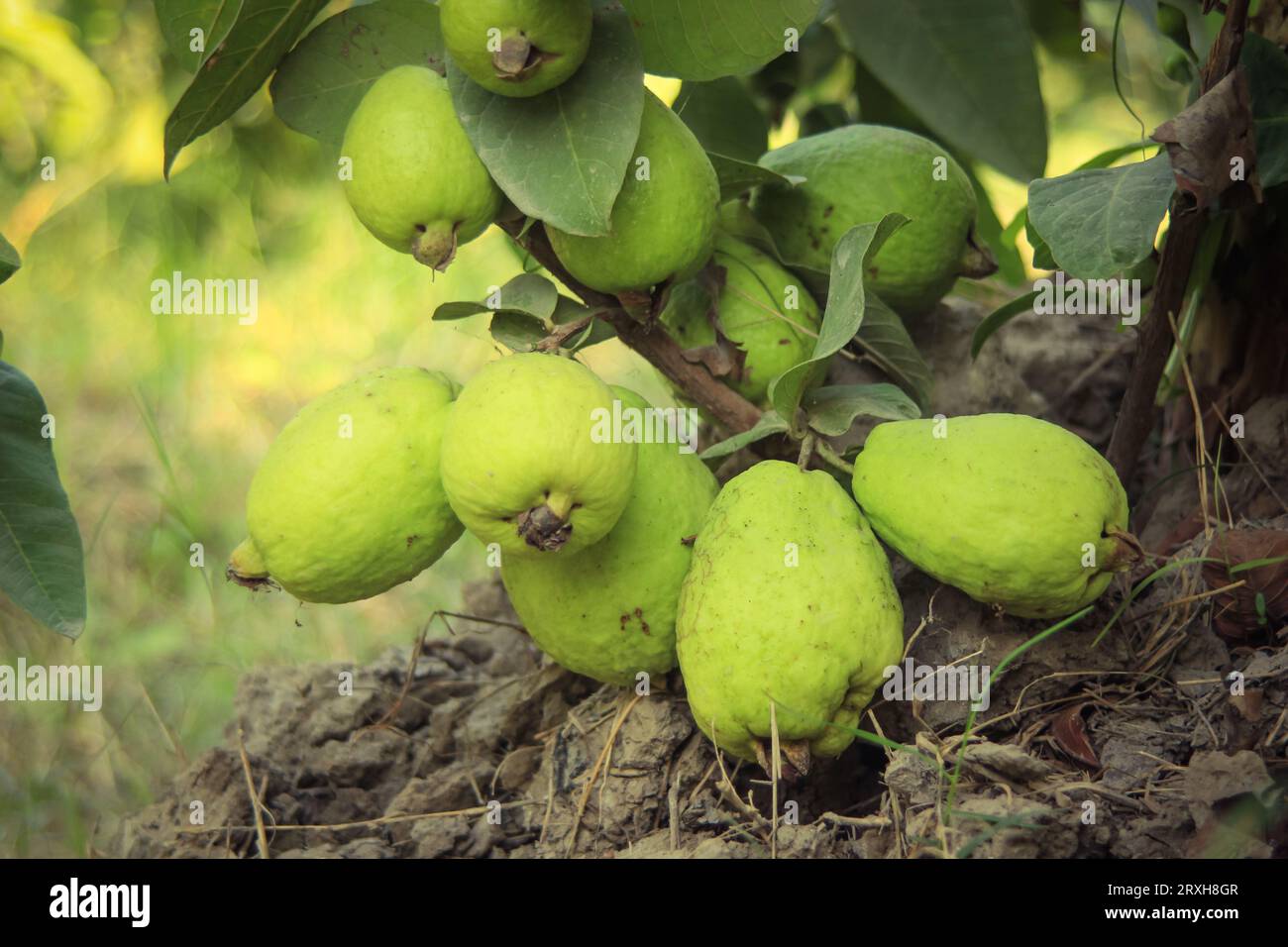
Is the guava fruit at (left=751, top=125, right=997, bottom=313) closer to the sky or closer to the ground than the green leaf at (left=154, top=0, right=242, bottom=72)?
closer to the ground

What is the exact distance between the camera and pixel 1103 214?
1.39 m

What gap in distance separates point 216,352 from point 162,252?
27 centimetres

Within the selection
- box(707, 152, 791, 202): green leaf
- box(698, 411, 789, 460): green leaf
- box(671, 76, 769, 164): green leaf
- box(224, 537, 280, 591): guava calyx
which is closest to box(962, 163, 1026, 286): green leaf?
box(671, 76, 769, 164): green leaf

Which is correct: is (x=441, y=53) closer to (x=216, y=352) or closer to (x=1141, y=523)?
(x=1141, y=523)

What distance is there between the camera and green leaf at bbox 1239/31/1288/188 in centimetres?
154

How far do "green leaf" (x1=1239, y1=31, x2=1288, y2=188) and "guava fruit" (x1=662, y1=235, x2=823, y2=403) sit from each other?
0.59m

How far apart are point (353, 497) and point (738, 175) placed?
658mm

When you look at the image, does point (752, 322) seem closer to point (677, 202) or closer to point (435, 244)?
point (677, 202)

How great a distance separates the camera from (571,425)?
124 cm

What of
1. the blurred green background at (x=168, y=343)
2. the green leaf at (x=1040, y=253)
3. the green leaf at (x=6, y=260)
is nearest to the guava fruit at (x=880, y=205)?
the green leaf at (x=1040, y=253)

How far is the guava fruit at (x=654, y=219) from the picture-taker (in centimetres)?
141

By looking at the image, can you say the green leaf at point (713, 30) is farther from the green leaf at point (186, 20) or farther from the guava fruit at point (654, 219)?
the green leaf at point (186, 20)

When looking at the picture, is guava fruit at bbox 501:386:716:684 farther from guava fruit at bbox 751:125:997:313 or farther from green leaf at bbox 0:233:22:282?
green leaf at bbox 0:233:22:282

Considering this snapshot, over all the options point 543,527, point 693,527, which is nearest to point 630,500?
point 693,527
